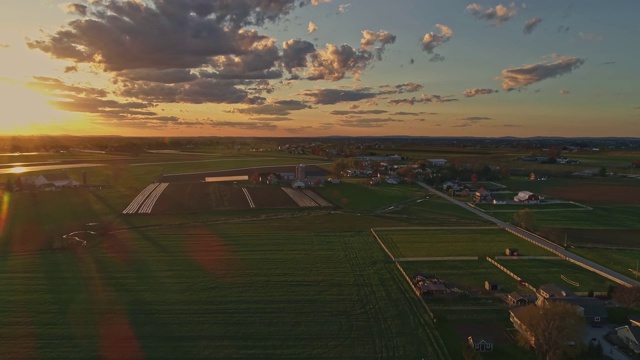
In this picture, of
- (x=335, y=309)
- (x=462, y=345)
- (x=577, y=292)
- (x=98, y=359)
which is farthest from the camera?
(x=577, y=292)

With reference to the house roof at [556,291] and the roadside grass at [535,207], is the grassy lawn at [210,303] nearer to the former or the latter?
the house roof at [556,291]

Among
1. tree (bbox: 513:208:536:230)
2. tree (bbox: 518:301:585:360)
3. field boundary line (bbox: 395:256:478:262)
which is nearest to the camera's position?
tree (bbox: 518:301:585:360)

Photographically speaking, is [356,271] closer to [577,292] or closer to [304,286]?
[304,286]

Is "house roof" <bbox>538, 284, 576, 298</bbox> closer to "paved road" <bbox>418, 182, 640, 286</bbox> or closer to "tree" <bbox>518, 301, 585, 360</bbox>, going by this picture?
"tree" <bbox>518, 301, 585, 360</bbox>

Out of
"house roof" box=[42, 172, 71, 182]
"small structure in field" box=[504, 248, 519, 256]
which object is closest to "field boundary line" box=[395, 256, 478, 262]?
"small structure in field" box=[504, 248, 519, 256]

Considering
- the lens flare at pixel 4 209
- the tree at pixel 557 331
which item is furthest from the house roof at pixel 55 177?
the tree at pixel 557 331

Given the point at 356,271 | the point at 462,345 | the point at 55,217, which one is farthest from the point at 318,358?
the point at 55,217

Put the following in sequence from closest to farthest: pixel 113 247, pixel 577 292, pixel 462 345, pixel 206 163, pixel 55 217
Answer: pixel 462 345, pixel 577 292, pixel 113 247, pixel 55 217, pixel 206 163
